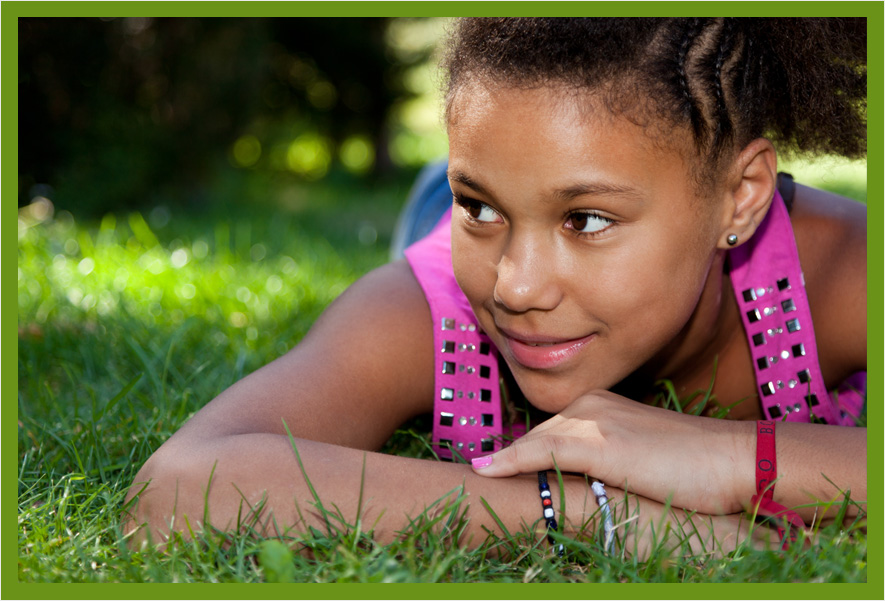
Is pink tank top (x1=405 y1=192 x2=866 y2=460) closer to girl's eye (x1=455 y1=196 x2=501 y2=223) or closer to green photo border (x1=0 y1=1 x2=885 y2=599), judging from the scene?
green photo border (x1=0 y1=1 x2=885 y2=599)

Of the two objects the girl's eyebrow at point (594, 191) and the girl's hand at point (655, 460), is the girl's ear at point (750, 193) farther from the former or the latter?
the girl's hand at point (655, 460)

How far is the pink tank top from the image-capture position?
242cm

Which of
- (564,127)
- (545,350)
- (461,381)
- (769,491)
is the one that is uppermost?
(564,127)

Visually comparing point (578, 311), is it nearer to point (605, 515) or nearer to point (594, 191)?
point (594, 191)

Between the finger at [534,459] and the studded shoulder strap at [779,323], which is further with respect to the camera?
the studded shoulder strap at [779,323]

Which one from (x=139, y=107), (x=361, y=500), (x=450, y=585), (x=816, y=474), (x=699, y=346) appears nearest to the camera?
(x=450, y=585)

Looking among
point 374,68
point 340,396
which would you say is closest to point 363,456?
point 340,396

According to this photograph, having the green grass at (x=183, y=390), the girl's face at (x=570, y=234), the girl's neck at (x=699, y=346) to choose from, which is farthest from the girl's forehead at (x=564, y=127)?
the green grass at (x=183, y=390)

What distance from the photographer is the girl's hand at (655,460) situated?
6.21ft

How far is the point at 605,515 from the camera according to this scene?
1829 mm

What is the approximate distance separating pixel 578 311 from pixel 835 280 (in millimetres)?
973

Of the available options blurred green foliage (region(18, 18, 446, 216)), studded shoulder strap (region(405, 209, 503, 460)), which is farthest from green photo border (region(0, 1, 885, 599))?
blurred green foliage (region(18, 18, 446, 216))

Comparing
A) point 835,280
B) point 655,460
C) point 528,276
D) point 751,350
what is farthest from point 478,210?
point 835,280

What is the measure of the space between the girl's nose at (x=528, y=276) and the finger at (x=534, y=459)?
298 mm
